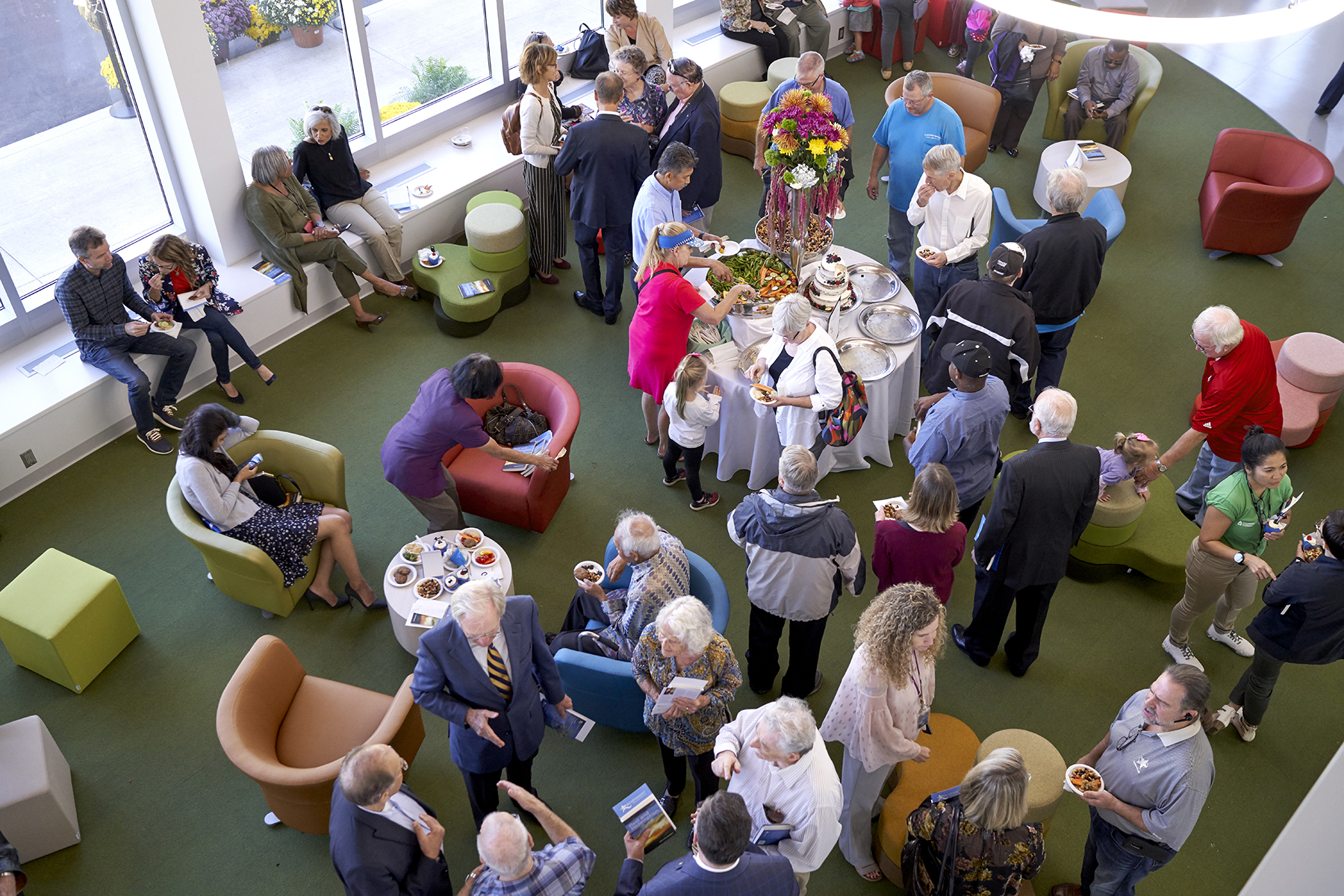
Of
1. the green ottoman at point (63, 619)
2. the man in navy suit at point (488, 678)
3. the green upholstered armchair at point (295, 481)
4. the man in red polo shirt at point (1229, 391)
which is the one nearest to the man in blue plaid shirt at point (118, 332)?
the green upholstered armchair at point (295, 481)

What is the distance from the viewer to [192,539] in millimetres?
5012

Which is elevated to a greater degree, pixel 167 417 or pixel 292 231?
pixel 292 231

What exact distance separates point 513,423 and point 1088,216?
4.40 m

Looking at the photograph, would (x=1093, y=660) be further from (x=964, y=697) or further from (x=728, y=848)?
(x=728, y=848)

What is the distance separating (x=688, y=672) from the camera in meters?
3.67

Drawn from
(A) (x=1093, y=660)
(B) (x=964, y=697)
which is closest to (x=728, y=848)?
(B) (x=964, y=697)

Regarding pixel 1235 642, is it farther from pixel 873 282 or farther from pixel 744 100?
pixel 744 100

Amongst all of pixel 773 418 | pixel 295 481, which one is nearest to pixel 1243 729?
pixel 773 418

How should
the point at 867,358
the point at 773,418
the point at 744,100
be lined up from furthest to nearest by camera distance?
the point at 744,100, the point at 867,358, the point at 773,418

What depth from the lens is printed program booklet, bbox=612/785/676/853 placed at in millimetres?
3244

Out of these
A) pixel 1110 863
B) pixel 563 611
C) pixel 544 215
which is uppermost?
pixel 544 215

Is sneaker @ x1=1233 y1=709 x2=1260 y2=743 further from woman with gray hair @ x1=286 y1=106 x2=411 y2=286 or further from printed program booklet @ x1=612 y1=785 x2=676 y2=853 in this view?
woman with gray hair @ x1=286 y1=106 x2=411 y2=286

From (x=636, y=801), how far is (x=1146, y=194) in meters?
7.86

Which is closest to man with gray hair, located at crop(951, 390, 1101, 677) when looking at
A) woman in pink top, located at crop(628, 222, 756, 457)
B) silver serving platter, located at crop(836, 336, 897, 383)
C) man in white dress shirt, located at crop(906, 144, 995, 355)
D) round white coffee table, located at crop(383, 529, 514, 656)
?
silver serving platter, located at crop(836, 336, 897, 383)
